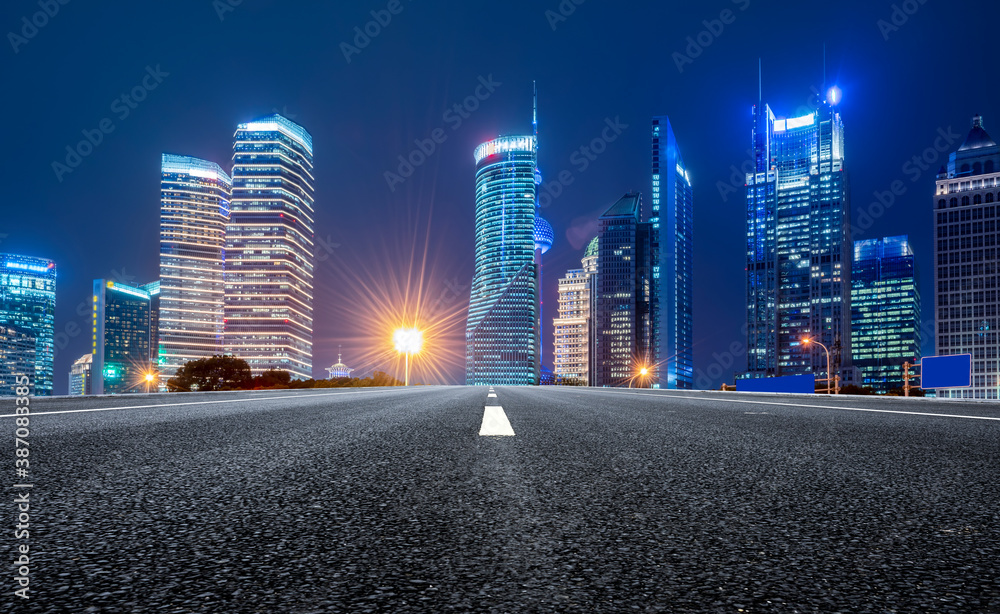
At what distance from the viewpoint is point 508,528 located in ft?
6.25

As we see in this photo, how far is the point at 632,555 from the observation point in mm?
1616

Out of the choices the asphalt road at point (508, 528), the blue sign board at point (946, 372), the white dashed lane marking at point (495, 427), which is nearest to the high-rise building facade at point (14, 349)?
the blue sign board at point (946, 372)

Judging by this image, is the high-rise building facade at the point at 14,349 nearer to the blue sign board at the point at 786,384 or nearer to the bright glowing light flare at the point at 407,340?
the bright glowing light flare at the point at 407,340

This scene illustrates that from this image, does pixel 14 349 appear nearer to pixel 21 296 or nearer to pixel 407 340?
pixel 21 296

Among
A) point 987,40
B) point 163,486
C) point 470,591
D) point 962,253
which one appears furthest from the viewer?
point 987,40

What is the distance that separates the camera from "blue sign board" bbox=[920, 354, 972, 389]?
1723cm

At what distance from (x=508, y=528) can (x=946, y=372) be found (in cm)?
2112

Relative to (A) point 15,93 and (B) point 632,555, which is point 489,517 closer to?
(B) point 632,555

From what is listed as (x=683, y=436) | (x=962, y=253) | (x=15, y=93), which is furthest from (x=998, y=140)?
(x=15, y=93)

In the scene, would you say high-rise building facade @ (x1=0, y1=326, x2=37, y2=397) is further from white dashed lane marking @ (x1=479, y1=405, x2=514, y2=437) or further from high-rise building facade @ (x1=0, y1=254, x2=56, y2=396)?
white dashed lane marking @ (x1=479, y1=405, x2=514, y2=437)

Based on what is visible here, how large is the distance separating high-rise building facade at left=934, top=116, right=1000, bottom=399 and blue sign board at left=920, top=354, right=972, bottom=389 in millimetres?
147254

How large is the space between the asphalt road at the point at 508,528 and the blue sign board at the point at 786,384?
855 inches

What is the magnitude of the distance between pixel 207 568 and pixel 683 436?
4028mm

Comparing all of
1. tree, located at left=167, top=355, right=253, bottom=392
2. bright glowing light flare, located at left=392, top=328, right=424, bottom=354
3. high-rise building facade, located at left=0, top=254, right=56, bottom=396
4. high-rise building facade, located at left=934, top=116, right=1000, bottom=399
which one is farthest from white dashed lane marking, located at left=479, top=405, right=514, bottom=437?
high-rise building facade, located at left=0, top=254, right=56, bottom=396
